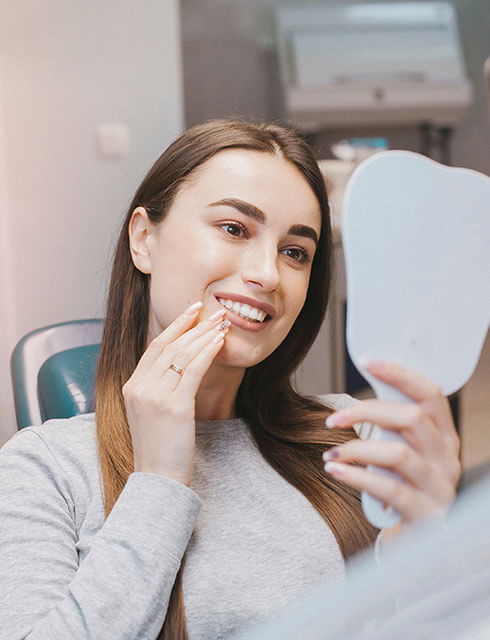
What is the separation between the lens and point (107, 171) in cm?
250

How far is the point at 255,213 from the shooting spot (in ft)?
2.36

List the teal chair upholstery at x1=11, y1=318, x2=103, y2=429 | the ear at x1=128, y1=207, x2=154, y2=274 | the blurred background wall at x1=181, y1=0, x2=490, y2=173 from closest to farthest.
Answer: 1. the ear at x1=128, y1=207, x2=154, y2=274
2. the teal chair upholstery at x1=11, y1=318, x2=103, y2=429
3. the blurred background wall at x1=181, y1=0, x2=490, y2=173

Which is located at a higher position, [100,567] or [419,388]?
[419,388]

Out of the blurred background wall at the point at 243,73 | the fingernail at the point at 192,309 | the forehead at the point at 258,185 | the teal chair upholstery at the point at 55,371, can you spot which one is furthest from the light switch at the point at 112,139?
the fingernail at the point at 192,309

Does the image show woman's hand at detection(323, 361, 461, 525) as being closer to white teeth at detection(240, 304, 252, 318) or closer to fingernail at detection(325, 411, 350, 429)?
fingernail at detection(325, 411, 350, 429)

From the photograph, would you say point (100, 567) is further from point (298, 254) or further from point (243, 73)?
point (243, 73)

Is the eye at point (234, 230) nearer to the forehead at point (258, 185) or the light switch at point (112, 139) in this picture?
the forehead at point (258, 185)

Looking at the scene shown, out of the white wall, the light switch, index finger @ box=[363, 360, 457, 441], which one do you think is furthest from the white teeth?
the light switch

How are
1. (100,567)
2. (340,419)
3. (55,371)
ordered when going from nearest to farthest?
1. (340,419)
2. (100,567)
3. (55,371)

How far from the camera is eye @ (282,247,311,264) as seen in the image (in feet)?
2.51

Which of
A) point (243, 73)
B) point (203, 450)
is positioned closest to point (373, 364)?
point (203, 450)

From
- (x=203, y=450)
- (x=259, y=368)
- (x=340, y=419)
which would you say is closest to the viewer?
(x=340, y=419)

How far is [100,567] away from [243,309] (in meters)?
0.27

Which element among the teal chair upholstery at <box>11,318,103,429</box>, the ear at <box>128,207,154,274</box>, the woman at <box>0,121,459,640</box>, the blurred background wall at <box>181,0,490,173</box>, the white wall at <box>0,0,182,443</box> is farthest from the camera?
the blurred background wall at <box>181,0,490,173</box>
